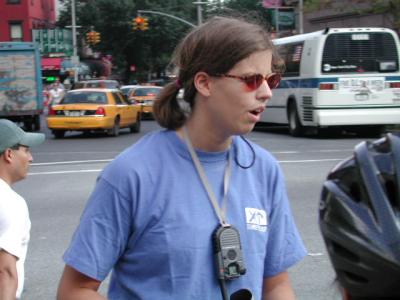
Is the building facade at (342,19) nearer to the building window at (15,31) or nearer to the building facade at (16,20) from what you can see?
the building facade at (16,20)

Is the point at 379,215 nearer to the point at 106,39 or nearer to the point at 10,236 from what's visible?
the point at 10,236

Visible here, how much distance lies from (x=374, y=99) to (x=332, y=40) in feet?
6.35

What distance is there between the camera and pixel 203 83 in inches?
99.7

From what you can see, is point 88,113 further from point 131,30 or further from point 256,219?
point 131,30

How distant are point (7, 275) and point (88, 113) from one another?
19185 mm

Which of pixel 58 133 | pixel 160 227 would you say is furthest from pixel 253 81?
pixel 58 133

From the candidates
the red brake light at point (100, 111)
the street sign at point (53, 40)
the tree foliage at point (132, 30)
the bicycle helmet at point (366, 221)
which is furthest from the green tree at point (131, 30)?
the bicycle helmet at point (366, 221)

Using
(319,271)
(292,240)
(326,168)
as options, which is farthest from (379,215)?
(326,168)

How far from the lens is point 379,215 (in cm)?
144

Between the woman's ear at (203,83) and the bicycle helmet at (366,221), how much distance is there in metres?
0.97

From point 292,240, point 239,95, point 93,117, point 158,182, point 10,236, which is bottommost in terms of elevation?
point 93,117

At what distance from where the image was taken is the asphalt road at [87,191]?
6.69 meters

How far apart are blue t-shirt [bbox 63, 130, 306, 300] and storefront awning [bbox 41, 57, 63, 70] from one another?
66.9 meters

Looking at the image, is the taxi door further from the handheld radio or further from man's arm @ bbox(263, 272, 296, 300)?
the handheld radio
